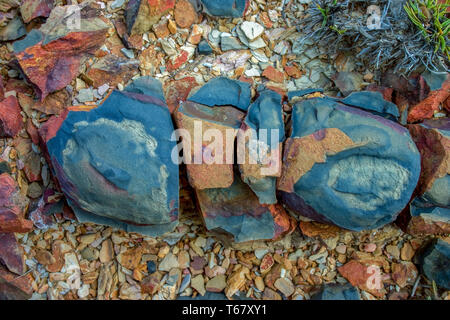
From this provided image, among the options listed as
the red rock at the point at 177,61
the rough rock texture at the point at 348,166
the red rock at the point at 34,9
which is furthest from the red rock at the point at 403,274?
the red rock at the point at 34,9

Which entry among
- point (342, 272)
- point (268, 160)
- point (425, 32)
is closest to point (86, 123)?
point (268, 160)

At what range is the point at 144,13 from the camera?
2.05 meters

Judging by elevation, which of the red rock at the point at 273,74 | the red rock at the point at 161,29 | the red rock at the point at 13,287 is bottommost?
the red rock at the point at 13,287

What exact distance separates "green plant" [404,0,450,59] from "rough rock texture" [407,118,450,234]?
407mm

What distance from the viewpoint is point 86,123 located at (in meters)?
1.79

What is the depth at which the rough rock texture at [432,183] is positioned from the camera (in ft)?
6.23

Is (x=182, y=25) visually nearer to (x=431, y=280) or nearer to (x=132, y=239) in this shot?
(x=132, y=239)

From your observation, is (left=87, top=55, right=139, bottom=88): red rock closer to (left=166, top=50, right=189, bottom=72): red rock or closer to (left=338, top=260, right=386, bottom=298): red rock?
(left=166, top=50, right=189, bottom=72): red rock

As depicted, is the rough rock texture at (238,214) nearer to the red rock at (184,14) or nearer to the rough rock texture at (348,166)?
the rough rock texture at (348,166)

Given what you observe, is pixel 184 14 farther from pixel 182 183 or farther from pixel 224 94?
pixel 182 183

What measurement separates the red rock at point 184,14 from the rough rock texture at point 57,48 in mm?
388

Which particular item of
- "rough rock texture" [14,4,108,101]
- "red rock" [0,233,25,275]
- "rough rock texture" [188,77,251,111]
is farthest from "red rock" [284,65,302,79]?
"red rock" [0,233,25,275]

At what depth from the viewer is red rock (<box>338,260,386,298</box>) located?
6.84 feet

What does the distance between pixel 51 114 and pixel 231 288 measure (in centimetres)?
130
